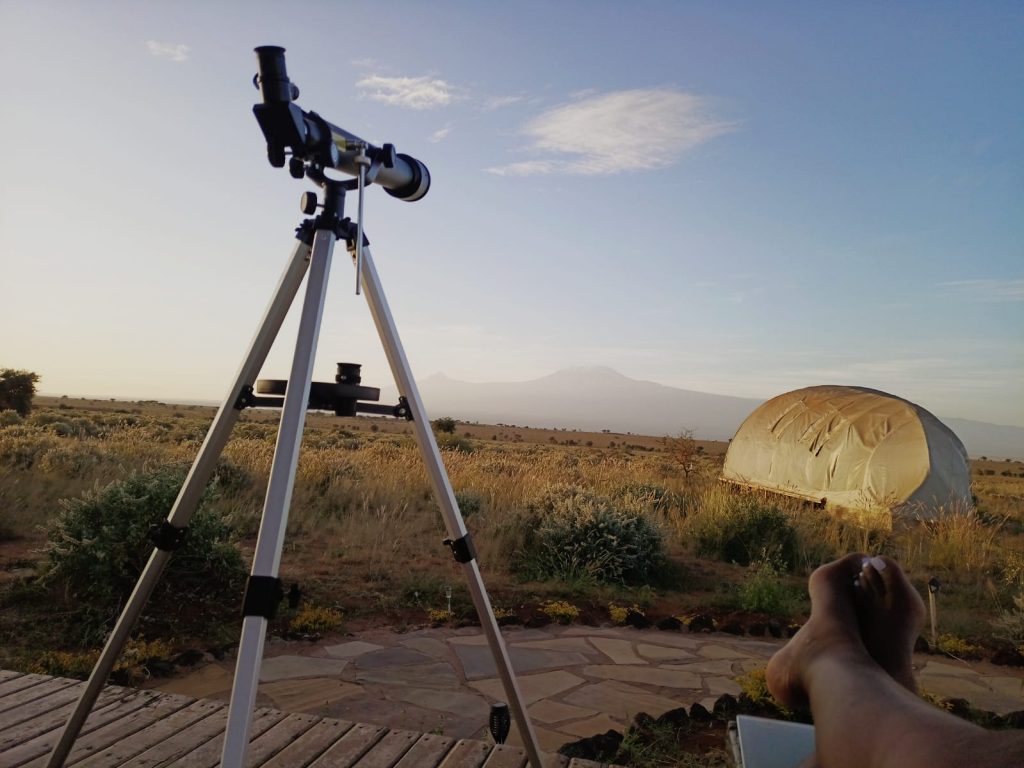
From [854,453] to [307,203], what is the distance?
994 centimetres

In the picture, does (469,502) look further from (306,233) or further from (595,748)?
(306,233)

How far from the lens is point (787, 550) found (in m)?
6.91

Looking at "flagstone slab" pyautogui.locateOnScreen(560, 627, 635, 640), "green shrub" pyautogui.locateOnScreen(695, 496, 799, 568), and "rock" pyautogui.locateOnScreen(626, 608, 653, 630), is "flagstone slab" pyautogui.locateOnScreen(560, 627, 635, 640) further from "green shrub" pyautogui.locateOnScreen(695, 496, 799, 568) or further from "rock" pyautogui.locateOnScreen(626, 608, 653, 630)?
"green shrub" pyautogui.locateOnScreen(695, 496, 799, 568)

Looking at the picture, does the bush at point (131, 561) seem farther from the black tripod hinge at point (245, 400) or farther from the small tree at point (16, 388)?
the small tree at point (16, 388)

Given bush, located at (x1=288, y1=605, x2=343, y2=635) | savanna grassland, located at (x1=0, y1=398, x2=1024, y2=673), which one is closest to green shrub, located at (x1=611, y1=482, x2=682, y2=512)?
savanna grassland, located at (x1=0, y1=398, x2=1024, y2=673)

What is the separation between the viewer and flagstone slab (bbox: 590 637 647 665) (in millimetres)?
4020

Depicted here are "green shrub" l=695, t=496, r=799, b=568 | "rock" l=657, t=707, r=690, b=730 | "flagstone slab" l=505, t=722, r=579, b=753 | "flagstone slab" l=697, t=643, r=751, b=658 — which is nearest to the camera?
"flagstone slab" l=505, t=722, r=579, b=753

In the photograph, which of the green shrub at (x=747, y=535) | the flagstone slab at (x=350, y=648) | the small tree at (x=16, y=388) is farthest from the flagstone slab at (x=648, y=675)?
the small tree at (x=16, y=388)

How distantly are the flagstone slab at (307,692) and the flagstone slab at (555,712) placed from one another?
2.84 feet

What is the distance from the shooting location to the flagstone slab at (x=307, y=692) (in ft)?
10.2

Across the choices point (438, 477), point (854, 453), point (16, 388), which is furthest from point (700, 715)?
point (16, 388)

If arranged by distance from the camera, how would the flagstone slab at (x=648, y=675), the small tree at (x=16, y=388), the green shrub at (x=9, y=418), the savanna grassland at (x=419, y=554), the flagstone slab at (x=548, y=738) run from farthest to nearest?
the small tree at (x=16, y=388)
the green shrub at (x=9, y=418)
the savanna grassland at (x=419, y=554)
the flagstone slab at (x=648, y=675)
the flagstone slab at (x=548, y=738)

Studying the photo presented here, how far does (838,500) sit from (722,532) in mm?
3846

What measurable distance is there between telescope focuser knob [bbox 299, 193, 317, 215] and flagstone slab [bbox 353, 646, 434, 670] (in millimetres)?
2651
